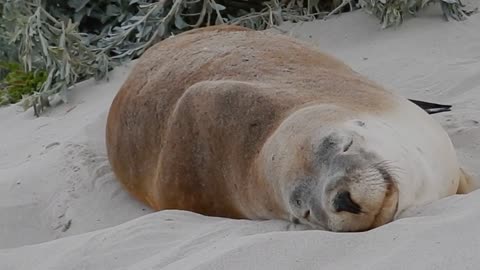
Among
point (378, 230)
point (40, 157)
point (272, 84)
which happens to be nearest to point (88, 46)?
point (40, 157)

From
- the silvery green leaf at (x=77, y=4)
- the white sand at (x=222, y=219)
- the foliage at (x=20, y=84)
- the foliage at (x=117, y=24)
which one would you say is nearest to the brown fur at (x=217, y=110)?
the white sand at (x=222, y=219)

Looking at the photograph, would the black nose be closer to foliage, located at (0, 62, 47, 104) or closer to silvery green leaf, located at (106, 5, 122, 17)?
foliage, located at (0, 62, 47, 104)

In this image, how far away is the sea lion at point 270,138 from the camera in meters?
3.06

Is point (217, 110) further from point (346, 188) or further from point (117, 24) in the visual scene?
point (117, 24)

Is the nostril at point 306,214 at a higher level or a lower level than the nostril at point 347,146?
lower

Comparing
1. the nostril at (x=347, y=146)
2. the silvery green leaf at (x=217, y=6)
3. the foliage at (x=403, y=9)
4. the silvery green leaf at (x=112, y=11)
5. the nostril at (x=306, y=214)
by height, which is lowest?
the silvery green leaf at (x=112, y=11)

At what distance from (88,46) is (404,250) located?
4.42 m

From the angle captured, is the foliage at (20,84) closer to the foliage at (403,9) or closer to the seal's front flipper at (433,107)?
the foliage at (403,9)

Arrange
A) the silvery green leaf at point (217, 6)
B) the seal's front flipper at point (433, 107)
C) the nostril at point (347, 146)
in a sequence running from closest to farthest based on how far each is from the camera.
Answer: the nostril at point (347, 146) → the seal's front flipper at point (433, 107) → the silvery green leaf at point (217, 6)

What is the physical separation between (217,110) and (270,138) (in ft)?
1.32

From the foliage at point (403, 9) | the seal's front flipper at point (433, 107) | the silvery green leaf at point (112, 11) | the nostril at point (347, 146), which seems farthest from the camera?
the silvery green leaf at point (112, 11)

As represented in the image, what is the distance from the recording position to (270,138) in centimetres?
348

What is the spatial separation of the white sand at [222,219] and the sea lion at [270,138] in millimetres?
115

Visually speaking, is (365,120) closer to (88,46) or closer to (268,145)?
(268,145)
